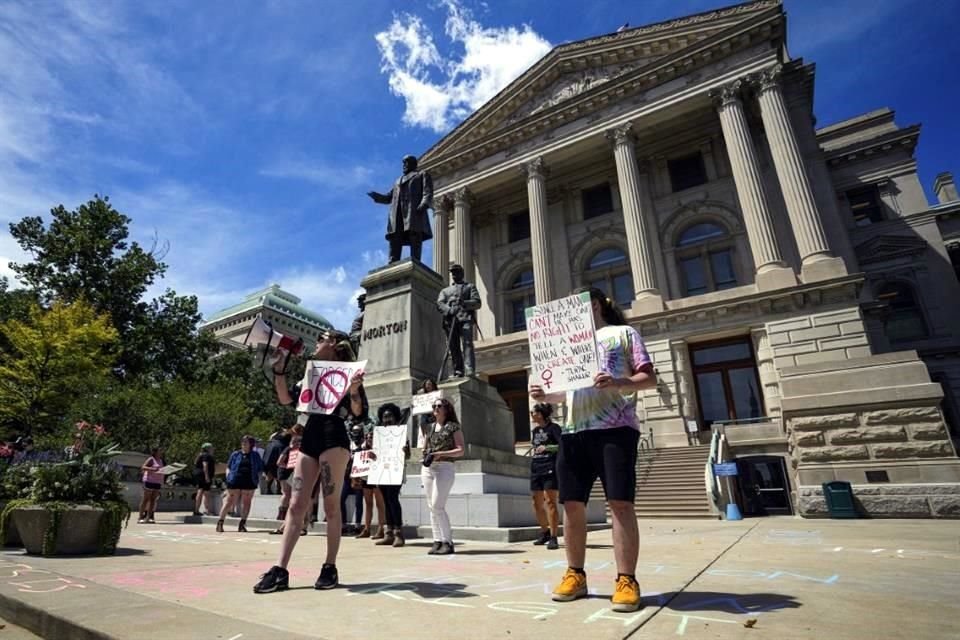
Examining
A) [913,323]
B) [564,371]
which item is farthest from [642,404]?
[564,371]

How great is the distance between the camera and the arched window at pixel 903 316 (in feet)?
91.9

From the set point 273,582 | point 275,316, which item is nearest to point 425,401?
point 273,582

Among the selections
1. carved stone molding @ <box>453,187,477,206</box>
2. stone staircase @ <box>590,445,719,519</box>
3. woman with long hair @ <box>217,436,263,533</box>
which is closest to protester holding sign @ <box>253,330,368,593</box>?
woman with long hair @ <box>217,436,263,533</box>

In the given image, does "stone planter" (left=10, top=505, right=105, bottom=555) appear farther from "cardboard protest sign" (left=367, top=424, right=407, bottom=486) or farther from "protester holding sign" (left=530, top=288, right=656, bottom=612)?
"protester holding sign" (left=530, top=288, right=656, bottom=612)

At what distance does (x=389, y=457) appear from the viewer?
7.04m

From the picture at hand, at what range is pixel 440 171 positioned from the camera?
35281 mm

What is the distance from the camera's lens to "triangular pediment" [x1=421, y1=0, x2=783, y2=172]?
2664 cm

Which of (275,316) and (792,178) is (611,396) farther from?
(275,316)

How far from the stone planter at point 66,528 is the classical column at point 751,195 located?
24.5 metres

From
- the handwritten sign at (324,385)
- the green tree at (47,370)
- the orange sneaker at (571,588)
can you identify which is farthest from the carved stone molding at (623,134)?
the green tree at (47,370)

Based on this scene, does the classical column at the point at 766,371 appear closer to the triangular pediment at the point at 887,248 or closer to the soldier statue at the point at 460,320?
the triangular pediment at the point at 887,248

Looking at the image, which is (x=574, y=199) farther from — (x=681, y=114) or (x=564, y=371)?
(x=564, y=371)

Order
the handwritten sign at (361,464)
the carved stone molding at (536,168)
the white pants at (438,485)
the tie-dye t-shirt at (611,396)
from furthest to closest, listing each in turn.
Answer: the carved stone molding at (536,168), the handwritten sign at (361,464), the white pants at (438,485), the tie-dye t-shirt at (611,396)

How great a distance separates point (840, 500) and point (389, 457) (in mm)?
11974
